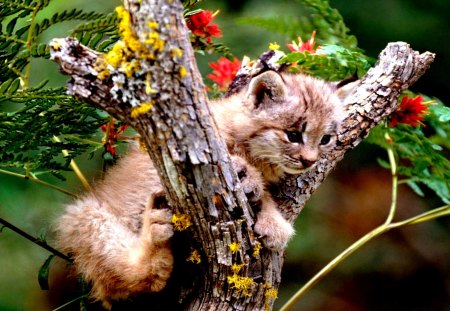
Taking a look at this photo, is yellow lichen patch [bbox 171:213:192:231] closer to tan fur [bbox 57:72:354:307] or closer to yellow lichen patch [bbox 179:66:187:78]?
tan fur [bbox 57:72:354:307]

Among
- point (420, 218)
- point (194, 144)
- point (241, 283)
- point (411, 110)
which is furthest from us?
point (420, 218)

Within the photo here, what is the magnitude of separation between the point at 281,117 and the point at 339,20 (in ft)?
2.45

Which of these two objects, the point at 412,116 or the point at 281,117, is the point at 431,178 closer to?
the point at 412,116

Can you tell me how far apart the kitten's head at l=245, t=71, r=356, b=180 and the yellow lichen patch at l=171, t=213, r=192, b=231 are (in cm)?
69

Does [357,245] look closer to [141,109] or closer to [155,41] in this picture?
[141,109]

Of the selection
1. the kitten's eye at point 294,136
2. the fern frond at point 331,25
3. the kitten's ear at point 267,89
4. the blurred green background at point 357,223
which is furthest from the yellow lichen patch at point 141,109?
the blurred green background at point 357,223

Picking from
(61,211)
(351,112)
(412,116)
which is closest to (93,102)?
(61,211)

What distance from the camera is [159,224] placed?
240 cm

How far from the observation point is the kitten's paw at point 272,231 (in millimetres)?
2434

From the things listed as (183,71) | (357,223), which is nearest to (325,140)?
(183,71)

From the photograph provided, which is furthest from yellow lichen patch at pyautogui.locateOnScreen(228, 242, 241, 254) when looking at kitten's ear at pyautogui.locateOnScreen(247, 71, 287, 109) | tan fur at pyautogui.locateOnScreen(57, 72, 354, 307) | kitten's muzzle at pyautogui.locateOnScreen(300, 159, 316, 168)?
kitten's ear at pyautogui.locateOnScreen(247, 71, 287, 109)

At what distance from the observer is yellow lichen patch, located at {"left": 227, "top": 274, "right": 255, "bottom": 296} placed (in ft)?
7.85

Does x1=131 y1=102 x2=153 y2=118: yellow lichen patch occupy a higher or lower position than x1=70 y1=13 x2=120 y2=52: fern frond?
lower

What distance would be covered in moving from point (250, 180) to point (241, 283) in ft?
1.25
